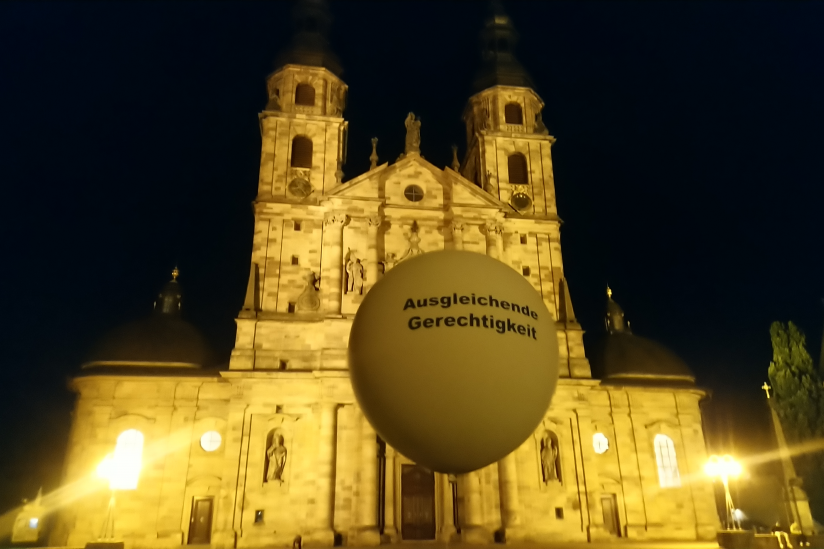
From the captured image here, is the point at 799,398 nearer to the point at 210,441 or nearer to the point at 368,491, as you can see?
the point at 368,491

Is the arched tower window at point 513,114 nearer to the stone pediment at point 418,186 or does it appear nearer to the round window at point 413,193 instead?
the stone pediment at point 418,186

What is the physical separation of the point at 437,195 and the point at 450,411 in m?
22.9

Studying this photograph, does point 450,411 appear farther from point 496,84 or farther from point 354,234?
point 496,84

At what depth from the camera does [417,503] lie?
24.1 metres

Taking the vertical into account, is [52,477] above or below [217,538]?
above

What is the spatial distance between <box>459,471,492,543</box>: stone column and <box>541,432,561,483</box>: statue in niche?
349 cm

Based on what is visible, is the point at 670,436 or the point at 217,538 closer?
the point at 217,538

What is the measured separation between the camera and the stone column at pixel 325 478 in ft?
74.0

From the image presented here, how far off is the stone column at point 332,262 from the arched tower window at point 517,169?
389 inches

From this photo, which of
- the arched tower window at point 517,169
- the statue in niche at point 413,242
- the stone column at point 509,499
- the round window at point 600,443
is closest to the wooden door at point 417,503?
the stone column at point 509,499

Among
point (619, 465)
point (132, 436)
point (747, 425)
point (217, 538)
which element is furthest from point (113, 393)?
point (747, 425)

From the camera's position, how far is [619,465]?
1080 inches

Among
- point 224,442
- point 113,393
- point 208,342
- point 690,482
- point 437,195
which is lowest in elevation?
point 690,482

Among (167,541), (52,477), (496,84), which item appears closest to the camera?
(167,541)
